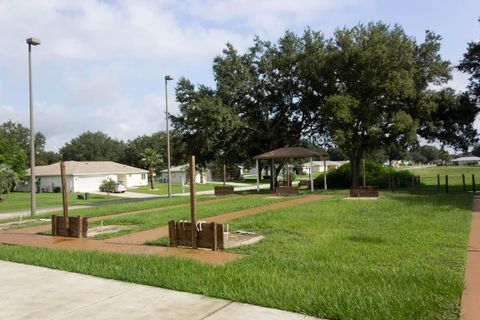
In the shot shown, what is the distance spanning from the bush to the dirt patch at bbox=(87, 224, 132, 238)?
2089cm

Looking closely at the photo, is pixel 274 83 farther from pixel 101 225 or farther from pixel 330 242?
pixel 330 242

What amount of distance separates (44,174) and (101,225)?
47.6 m

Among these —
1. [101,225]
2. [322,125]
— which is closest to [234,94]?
[322,125]

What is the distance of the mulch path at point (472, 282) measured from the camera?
4746mm

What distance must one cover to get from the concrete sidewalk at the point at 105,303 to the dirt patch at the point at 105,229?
5110 mm

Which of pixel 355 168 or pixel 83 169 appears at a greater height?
pixel 83 169

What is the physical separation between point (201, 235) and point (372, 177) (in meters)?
24.1

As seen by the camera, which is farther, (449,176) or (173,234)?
(449,176)

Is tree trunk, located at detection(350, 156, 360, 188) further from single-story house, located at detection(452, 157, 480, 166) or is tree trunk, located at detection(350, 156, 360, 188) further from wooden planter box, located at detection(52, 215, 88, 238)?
single-story house, located at detection(452, 157, 480, 166)

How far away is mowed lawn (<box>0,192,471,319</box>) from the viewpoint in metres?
5.05

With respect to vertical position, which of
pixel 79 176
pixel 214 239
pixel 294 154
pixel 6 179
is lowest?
pixel 214 239

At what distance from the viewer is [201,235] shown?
9102 mm

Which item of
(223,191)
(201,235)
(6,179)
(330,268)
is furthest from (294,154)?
(6,179)

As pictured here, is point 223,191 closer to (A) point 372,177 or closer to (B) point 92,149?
(A) point 372,177
